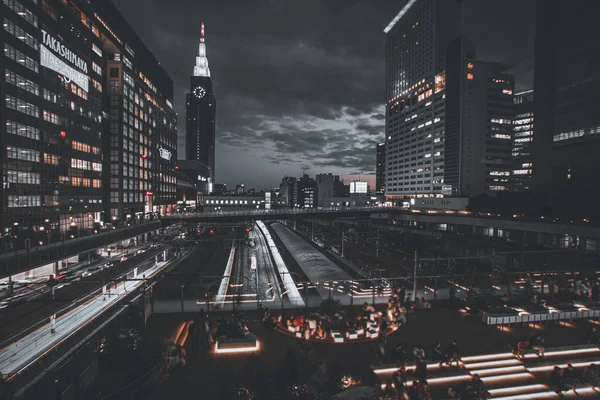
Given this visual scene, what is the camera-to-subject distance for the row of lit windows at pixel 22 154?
40250 millimetres

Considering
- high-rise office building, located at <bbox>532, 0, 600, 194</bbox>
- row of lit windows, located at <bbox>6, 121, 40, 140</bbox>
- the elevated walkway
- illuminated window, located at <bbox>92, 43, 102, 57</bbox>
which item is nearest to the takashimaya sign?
illuminated window, located at <bbox>92, 43, 102, 57</bbox>

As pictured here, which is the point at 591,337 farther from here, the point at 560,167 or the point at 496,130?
the point at 496,130

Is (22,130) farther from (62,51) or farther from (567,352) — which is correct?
(567,352)

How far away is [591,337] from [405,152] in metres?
133

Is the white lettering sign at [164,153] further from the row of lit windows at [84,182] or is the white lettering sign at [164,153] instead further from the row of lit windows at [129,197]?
the row of lit windows at [84,182]

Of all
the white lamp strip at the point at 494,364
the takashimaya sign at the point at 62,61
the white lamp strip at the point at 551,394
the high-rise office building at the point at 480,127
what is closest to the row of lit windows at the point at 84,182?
the takashimaya sign at the point at 62,61

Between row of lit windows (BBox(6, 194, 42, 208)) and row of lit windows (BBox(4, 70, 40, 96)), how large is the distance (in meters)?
15.2

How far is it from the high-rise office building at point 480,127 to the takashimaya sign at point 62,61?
114 m

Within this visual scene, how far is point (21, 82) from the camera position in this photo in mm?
41094

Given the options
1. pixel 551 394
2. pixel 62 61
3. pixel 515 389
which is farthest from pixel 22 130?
pixel 551 394

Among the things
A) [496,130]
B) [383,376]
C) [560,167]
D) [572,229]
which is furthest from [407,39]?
[383,376]

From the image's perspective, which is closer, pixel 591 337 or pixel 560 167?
pixel 591 337

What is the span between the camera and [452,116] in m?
114

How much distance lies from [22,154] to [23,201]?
6.66 m
